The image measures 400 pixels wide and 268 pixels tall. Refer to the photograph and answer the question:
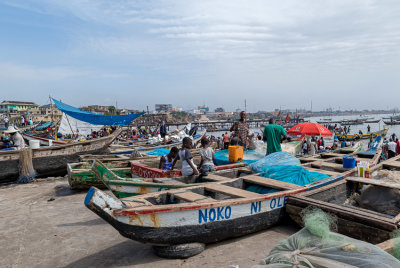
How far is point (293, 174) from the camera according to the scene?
602 cm

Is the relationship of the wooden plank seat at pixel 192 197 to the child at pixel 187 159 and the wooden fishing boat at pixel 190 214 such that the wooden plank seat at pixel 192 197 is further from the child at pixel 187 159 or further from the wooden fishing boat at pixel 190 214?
the child at pixel 187 159

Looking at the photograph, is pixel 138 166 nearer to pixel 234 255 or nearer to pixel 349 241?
pixel 234 255

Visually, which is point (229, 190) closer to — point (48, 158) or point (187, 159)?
point (187, 159)

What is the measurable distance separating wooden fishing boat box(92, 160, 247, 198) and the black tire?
148 centimetres

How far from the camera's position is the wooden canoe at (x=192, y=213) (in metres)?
3.76

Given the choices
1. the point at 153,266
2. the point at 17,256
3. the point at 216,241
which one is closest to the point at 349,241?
the point at 216,241

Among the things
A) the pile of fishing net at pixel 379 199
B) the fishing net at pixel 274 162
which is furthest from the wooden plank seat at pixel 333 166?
the pile of fishing net at pixel 379 199

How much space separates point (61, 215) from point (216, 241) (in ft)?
14.6

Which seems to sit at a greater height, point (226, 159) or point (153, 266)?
point (226, 159)

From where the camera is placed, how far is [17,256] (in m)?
4.92

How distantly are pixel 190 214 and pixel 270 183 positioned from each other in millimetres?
2198

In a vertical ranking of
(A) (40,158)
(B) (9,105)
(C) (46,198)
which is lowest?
(C) (46,198)

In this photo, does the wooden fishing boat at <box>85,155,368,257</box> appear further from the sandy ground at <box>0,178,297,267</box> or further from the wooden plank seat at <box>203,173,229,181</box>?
the wooden plank seat at <box>203,173,229,181</box>

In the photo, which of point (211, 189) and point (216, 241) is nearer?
point (216, 241)
